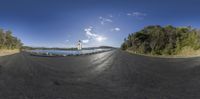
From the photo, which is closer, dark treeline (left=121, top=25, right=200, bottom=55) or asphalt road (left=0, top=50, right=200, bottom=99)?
asphalt road (left=0, top=50, right=200, bottom=99)

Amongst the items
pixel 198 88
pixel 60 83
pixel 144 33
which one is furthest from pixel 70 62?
pixel 144 33

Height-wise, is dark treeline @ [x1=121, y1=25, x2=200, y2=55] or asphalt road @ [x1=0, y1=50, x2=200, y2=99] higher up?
dark treeline @ [x1=121, y1=25, x2=200, y2=55]

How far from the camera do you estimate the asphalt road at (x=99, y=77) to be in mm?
2809

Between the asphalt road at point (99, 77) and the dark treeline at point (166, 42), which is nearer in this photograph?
the asphalt road at point (99, 77)

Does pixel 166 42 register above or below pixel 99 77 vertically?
above

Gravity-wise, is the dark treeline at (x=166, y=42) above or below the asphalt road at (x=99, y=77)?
above

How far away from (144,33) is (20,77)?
13023 mm

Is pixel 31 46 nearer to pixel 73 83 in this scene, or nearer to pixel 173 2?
pixel 73 83

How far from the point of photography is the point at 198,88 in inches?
116

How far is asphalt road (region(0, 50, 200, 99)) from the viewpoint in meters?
2.81

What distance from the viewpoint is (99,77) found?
11.2 ft

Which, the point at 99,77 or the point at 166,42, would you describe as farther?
the point at 166,42

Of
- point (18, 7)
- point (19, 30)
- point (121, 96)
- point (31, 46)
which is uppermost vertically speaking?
point (18, 7)

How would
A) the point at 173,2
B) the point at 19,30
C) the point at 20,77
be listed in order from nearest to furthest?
the point at 20,77
the point at 19,30
the point at 173,2
